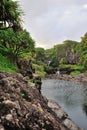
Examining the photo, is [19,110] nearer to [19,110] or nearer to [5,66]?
[19,110]

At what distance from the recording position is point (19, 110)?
846 inches

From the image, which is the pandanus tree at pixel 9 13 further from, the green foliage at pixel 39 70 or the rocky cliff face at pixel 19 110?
the green foliage at pixel 39 70

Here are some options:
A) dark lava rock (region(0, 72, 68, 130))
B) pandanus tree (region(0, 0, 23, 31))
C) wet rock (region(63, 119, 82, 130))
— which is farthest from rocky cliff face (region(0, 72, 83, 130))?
pandanus tree (region(0, 0, 23, 31))

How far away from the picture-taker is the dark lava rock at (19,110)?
805 inches

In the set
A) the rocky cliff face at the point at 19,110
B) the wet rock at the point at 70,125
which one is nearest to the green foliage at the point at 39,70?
the wet rock at the point at 70,125

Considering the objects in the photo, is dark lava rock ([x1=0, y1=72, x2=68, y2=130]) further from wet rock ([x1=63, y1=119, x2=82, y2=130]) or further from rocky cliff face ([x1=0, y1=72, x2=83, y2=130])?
wet rock ([x1=63, y1=119, x2=82, y2=130])

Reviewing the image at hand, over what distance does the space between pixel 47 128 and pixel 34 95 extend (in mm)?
4810

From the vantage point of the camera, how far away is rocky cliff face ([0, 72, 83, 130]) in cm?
2044

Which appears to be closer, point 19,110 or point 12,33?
point 19,110

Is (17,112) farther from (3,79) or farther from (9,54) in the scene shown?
(9,54)

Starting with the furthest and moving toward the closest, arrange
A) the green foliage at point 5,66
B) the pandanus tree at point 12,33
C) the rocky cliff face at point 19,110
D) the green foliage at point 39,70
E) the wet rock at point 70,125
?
the green foliage at point 39,70 < the pandanus tree at point 12,33 < the green foliage at point 5,66 < the wet rock at point 70,125 < the rocky cliff face at point 19,110

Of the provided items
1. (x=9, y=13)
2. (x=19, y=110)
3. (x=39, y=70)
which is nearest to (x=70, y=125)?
(x=19, y=110)

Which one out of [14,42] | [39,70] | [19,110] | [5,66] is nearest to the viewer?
[19,110]

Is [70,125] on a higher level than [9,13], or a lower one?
lower
